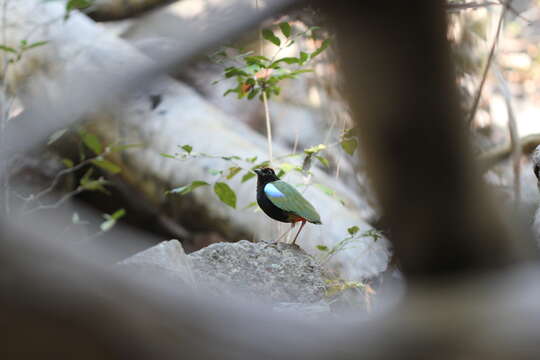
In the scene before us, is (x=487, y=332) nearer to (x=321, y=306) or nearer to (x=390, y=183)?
(x=390, y=183)

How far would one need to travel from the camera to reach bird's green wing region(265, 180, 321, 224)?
33.2 inches

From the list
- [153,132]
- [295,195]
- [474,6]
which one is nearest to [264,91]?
[295,195]

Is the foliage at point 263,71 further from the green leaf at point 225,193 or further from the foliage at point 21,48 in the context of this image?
the foliage at point 21,48

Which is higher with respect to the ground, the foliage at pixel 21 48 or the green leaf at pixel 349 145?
the foliage at pixel 21 48

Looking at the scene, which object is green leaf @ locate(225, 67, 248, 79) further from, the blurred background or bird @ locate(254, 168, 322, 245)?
bird @ locate(254, 168, 322, 245)

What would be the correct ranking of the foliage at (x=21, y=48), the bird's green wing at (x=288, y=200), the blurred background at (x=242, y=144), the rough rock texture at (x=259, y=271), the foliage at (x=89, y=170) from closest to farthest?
1. the blurred background at (x=242, y=144)
2. the rough rock texture at (x=259, y=271)
3. the bird's green wing at (x=288, y=200)
4. the foliage at (x=21, y=48)
5. the foliage at (x=89, y=170)

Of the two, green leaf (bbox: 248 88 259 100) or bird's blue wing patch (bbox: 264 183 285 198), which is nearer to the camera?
bird's blue wing patch (bbox: 264 183 285 198)

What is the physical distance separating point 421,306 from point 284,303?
0.57 meters

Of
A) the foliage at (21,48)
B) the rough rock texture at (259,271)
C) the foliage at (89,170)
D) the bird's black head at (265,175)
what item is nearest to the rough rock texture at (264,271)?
the rough rock texture at (259,271)

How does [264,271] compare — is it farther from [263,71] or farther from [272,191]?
[263,71]

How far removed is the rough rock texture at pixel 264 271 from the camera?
0.79 meters

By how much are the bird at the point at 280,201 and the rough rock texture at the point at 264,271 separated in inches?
2.3

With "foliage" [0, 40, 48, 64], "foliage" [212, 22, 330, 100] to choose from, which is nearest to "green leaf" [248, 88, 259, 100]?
"foliage" [212, 22, 330, 100]

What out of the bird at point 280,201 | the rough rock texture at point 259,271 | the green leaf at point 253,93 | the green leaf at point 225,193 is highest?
the green leaf at point 253,93
